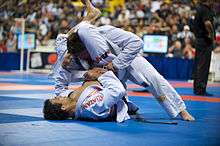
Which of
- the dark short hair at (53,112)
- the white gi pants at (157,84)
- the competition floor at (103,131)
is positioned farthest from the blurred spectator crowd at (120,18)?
the dark short hair at (53,112)

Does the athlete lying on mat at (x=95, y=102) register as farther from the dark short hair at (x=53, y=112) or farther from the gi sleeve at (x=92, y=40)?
the gi sleeve at (x=92, y=40)

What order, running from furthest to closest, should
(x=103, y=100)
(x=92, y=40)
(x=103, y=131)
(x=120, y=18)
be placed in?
(x=120, y=18)
(x=92, y=40)
(x=103, y=100)
(x=103, y=131)

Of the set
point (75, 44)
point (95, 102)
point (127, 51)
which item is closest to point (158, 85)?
point (127, 51)

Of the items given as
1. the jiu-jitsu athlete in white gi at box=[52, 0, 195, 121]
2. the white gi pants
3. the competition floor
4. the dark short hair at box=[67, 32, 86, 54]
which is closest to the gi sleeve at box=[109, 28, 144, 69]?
the jiu-jitsu athlete in white gi at box=[52, 0, 195, 121]

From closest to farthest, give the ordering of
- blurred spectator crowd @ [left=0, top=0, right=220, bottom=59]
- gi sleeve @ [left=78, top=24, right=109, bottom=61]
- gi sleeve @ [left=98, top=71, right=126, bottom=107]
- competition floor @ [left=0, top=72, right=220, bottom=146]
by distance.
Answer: competition floor @ [left=0, top=72, right=220, bottom=146] < gi sleeve @ [left=98, top=71, right=126, bottom=107] < gi sleeve @ [left=78, top=24, right=109, bottom=61] < blurred spectator crowd @ [left=0, top=0, right=220, bottom=59]

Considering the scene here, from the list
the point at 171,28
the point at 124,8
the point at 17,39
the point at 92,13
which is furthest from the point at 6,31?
the point at 92,13

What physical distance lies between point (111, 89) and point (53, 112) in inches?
29.0

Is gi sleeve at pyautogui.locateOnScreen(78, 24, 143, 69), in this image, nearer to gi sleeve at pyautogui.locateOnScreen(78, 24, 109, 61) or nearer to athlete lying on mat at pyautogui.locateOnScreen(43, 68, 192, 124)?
gi sleeve at pyautogui.locateOnScreen(78, 24, 109, 61)

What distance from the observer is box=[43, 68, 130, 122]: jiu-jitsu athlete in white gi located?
6262 mm

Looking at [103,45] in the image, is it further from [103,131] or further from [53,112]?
[103,131]

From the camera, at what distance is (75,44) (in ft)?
21.2

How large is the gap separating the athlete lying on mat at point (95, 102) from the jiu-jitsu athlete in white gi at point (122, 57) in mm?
169

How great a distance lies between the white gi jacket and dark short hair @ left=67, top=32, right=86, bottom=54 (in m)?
0.40

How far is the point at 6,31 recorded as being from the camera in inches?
877
